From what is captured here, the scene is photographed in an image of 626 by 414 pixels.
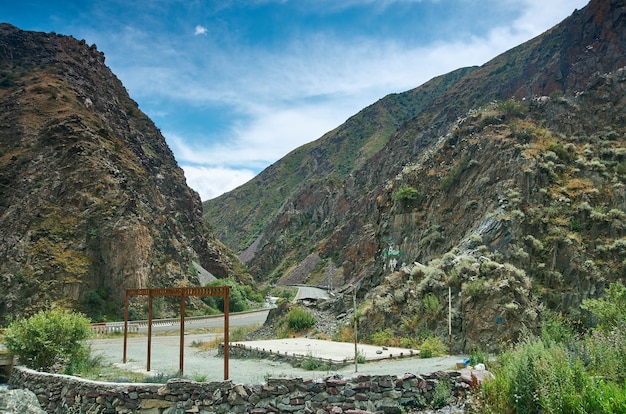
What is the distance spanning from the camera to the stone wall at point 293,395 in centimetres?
995

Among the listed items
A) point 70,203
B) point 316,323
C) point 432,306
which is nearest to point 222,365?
point 432,306

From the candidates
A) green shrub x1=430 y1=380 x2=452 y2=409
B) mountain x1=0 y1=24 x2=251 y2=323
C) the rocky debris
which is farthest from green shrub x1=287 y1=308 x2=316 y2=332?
mountain x1=0 y1=24 x2=251 y2=323

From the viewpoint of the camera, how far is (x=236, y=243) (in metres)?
126

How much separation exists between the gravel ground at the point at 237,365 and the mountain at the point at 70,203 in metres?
11.9

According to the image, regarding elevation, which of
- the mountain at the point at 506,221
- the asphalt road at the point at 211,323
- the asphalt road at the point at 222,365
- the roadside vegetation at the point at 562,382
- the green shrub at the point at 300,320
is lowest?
the asphalt road at the point at 211,323

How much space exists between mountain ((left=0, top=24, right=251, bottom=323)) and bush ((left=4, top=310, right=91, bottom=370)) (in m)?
18.2

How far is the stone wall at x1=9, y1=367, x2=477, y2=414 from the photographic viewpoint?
32.7 ft

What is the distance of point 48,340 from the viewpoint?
14.3 m

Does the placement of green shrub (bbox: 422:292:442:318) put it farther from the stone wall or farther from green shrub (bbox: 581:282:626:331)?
the stone wall

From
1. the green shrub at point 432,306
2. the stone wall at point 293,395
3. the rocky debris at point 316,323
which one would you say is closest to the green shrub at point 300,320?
the rocky debris at point 316,323

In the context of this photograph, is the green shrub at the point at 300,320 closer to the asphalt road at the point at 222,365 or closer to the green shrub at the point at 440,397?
the asphalt road at the point at 222,365

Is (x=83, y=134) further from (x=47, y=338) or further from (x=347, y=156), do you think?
(x=347, y=156)

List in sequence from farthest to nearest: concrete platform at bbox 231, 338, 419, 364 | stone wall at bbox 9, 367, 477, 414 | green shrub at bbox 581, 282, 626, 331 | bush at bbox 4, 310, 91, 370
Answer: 1. concrete platform at bbox 231, 338, 419, 364
2. bush at bbox 4, 310, 91, 370
3. green shrub at bbox 581, 282, 626, 331
4. stone wall at bbox 9, 367, 477, 414

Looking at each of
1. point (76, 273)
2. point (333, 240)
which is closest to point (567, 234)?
point (76, 273)
